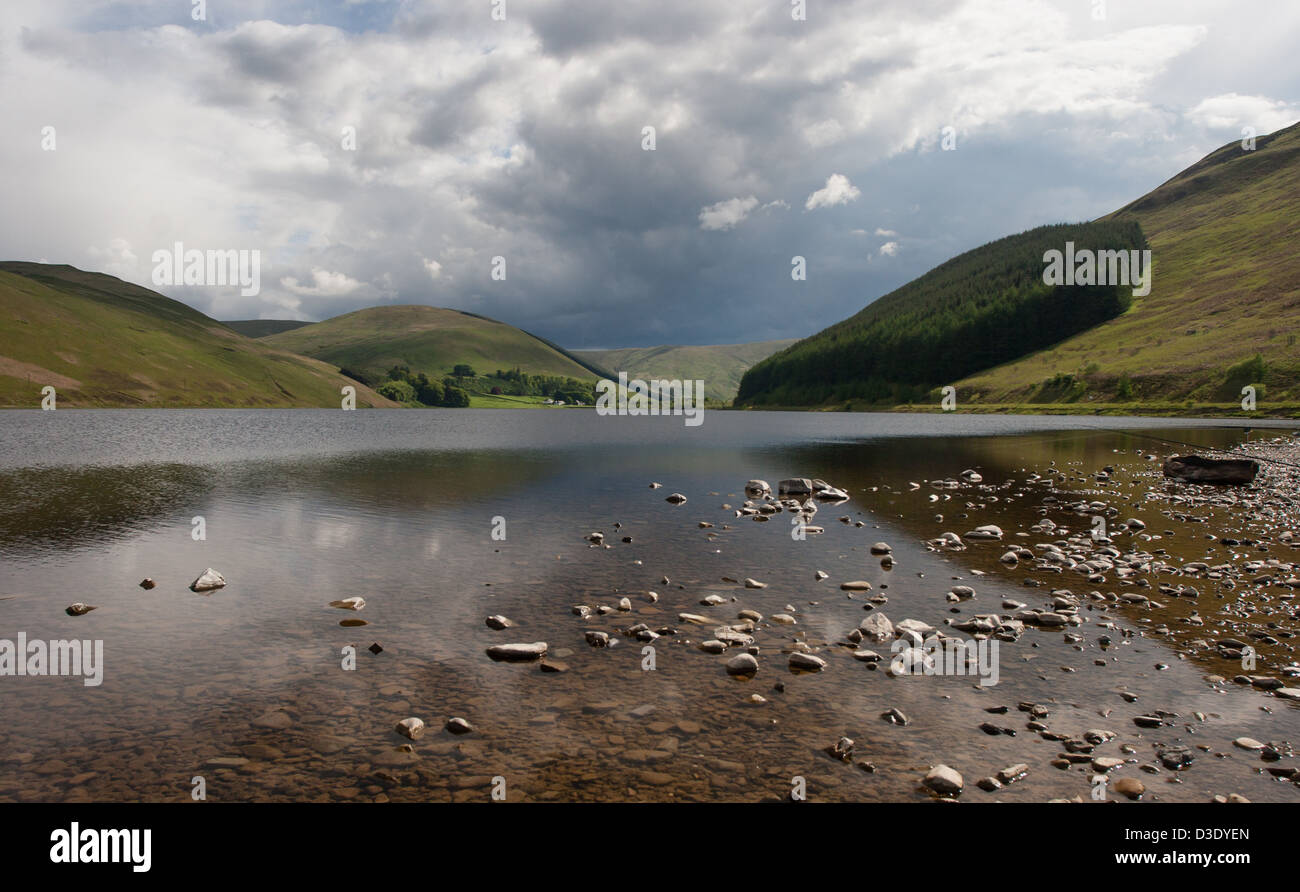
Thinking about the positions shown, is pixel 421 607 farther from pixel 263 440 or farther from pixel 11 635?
pixel 263 440

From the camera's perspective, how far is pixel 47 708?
1166 centimetres

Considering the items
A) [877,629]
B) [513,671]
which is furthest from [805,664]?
[513,671]

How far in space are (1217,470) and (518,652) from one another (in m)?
46.5

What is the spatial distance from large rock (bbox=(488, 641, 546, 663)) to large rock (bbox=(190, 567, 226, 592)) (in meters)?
11.1

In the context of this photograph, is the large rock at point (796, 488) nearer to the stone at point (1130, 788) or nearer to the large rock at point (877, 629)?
the large rock at point (877, 629)

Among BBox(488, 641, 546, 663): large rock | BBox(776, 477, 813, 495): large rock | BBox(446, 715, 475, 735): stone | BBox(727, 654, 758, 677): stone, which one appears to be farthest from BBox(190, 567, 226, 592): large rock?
BBox(776, 477, 813, 495): large rock

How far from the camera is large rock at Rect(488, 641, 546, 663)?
1410 centimetres

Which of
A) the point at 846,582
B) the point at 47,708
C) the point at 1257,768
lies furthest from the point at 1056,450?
the point at 47,708

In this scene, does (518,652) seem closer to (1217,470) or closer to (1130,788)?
(1130,788)

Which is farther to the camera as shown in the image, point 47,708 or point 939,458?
point 939,458

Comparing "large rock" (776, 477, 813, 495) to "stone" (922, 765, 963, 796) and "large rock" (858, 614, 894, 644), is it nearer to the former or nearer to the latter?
"large rock" (858, 614, 894, 644)

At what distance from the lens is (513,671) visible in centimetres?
1348
